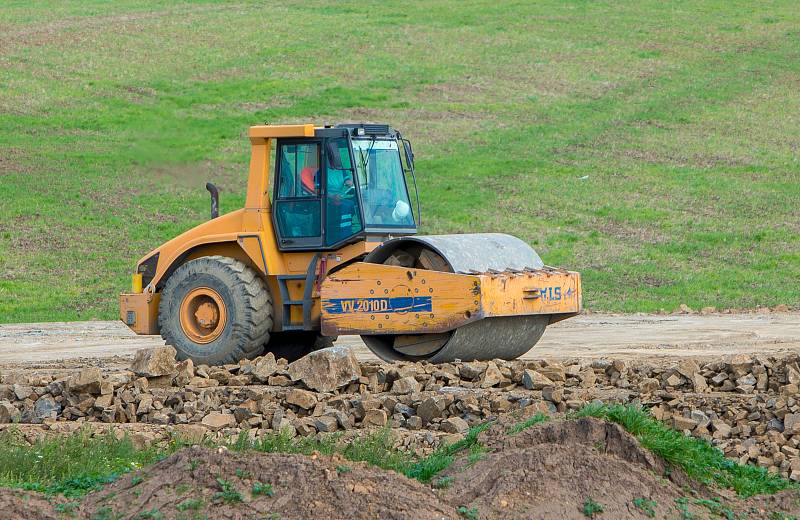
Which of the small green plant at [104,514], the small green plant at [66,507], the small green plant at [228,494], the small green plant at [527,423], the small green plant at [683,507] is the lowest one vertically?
the small green plant at [683,507]

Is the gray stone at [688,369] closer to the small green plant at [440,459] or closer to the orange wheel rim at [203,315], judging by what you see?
the small green plant at [440,459]

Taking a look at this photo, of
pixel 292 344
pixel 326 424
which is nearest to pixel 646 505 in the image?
pixel 326 424

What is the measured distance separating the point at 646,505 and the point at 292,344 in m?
8.15

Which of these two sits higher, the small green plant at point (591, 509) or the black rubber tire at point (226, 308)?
the black rubber tire at point (226, 308)

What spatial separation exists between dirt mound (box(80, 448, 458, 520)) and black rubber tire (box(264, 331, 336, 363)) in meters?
7.42

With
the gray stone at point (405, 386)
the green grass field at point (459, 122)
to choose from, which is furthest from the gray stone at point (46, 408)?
the green grass field at point (459, 122)

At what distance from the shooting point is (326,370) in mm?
12336

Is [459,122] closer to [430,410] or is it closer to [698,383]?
[698,383]

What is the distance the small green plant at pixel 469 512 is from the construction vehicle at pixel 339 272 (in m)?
5.50

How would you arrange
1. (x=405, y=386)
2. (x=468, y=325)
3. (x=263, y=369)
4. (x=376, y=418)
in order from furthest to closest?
(x=468, y=325) → (x=263, y=369) → (x=405, y=386) → (x=376, y=418)

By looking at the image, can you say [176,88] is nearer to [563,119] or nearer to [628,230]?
[563,119]

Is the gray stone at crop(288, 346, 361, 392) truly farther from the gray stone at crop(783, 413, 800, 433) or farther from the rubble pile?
the gray stone at crop(783, 413, 800, 433)

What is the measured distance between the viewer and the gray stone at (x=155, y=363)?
12828 millimetres

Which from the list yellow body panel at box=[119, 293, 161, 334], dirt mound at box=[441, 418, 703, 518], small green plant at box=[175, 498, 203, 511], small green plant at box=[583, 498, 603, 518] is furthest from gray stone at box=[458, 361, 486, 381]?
small green plant at box=[175, 498, 203, 511]
